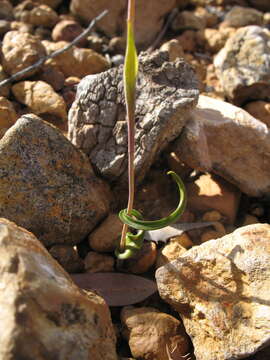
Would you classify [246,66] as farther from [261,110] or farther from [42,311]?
[42,311]

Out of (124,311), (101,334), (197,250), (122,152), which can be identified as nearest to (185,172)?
(122,152)

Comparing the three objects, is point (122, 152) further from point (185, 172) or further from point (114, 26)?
point (114, 26)

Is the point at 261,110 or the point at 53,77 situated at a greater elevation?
the point at 53,77

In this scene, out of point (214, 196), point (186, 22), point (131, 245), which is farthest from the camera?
point (186, 22)

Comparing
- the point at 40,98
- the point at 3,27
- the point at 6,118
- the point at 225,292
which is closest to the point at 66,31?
the point at 3,27

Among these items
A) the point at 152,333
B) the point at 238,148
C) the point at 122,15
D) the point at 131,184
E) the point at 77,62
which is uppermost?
the point at 122,15

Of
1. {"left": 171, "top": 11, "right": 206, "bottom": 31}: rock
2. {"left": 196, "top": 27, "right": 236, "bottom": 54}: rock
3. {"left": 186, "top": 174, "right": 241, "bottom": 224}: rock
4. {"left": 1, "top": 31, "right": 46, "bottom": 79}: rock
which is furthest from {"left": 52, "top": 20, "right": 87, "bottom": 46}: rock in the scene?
{"left": 186, "top": 174, "right": 241, "bottom": 224}: rock

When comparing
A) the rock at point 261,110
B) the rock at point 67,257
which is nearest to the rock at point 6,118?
the rock at point 67,257
